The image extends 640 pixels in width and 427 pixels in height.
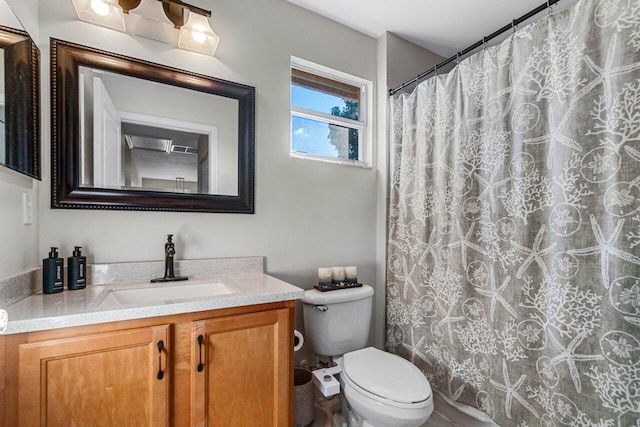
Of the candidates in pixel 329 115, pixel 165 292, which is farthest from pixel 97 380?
pixel 329 115

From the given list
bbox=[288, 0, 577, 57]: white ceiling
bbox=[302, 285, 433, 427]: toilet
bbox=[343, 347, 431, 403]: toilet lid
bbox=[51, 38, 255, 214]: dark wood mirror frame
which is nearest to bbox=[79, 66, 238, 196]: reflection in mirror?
bbox=[51, 38, 255, 214]: dark wood mirror frame

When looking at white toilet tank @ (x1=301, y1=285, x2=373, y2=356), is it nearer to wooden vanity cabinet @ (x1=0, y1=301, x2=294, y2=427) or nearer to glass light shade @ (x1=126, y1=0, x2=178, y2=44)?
wooden vanity cabinet @ (x1=0, y1=301, x2=294, y2=427)

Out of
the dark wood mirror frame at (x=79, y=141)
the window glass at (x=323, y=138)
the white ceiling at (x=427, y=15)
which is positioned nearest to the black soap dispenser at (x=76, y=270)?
the dark wood mirror frame at (x=79, y=141)

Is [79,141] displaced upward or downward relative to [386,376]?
upward

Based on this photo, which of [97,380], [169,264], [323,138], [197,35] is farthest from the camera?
[323,138]

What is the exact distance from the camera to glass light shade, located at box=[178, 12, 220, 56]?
5.07 ft

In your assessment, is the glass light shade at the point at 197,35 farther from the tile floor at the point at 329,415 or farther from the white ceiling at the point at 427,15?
the tile floor at the point at 329,415

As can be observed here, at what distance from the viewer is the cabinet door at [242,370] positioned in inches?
44.0

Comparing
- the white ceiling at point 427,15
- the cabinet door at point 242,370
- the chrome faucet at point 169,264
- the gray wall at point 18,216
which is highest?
the white ceiling at point 427,15

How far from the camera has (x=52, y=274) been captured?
118 cm

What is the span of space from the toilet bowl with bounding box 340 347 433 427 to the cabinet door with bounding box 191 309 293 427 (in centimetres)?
32

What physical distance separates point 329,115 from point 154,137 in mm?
1158

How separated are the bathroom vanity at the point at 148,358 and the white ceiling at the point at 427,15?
1847mm

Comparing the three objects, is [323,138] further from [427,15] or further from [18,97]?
[18,97]
